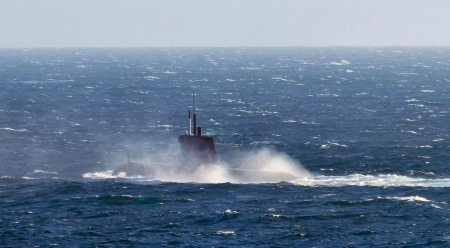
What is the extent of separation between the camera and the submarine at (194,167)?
71938mm

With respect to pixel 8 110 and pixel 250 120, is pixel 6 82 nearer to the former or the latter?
pixel 8 110

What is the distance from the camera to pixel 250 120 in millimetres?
113188

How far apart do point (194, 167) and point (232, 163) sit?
9.55 meters

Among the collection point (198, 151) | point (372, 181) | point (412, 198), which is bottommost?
point (372, 181)

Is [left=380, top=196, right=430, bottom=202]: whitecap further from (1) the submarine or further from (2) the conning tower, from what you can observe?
(2) the conning tower

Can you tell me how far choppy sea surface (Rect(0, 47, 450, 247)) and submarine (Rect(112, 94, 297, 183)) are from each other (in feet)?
4.66

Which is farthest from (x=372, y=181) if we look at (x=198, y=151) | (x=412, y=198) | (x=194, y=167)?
(x=194, y=167)

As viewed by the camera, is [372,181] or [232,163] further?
[232,163]

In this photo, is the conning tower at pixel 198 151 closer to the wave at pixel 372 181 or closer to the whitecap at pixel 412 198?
the wave at pixel 372 181

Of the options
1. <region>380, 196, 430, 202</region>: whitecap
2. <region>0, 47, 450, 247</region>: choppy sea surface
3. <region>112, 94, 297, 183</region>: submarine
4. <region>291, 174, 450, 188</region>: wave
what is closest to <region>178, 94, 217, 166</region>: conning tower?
<region>112, 94, 297, 183</region>: submarine

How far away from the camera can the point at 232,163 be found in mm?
82125

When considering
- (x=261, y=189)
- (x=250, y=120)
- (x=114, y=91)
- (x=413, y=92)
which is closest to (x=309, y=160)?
(x=261, y=189)

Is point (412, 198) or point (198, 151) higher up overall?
point (198, 151)

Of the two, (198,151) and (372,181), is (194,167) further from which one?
(372,181)
